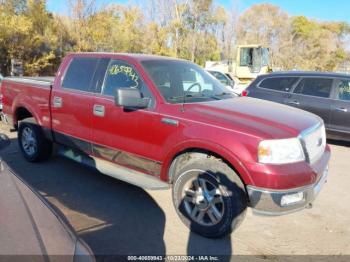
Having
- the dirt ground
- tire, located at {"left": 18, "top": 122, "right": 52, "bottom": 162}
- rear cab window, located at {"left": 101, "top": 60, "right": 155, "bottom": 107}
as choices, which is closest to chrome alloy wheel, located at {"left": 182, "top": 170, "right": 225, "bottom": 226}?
the dirt ground

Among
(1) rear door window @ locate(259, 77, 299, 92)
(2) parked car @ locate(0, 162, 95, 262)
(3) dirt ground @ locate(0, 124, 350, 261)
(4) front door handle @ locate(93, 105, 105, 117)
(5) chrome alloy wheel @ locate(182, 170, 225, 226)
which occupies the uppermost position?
(1) rear door window @ locate(259, 77, 299, 92)

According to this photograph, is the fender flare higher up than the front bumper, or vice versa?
the fender flare

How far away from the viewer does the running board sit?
4.14m

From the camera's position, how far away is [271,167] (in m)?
3.34

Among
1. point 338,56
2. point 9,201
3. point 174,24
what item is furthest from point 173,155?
point 338,56

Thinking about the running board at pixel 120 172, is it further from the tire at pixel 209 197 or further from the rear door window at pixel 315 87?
the rear door window at pixel 315 87

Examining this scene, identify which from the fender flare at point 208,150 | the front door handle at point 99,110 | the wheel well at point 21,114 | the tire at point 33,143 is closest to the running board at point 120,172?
the fender flare at point 208,150

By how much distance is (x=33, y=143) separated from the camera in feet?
19.4

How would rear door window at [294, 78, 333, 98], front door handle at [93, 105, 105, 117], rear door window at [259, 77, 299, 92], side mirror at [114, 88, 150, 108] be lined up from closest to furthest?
side mirror at [114, 88, 150, 108] → front door handle at [93, 105, 105, 117] → rear door window at [294, 78, 333, 98] → rear door window at [259, 77, 299, 92]

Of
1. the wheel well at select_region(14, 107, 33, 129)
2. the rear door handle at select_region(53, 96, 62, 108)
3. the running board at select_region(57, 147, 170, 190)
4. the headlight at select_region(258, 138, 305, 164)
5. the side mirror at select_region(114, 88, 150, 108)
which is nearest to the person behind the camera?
the headlight at select_region(258, 138, 305, 164)

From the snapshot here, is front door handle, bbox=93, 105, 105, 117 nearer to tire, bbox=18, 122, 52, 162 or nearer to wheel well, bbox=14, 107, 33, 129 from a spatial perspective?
tire, bbox=18, 122, 52, 162

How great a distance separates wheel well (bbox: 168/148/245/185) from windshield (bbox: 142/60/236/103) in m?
0.65

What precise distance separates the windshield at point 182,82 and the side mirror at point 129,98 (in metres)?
0.31

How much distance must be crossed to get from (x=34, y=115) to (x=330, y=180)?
189 inches
